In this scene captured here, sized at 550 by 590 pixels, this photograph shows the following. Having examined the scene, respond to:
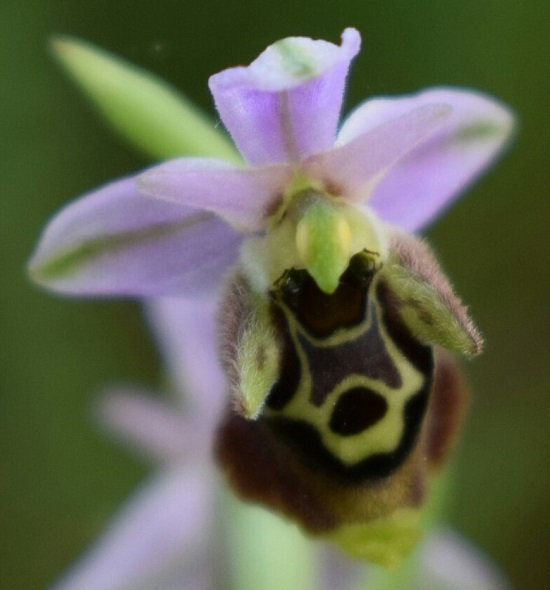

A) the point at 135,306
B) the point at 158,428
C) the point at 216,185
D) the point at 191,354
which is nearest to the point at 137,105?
the point at 216,185

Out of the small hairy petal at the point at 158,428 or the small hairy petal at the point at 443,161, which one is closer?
the small hairy petal at the point at 443,161

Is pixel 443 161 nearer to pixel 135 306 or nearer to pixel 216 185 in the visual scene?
pixel 216 185

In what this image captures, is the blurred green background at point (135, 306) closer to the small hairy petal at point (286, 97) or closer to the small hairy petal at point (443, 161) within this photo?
the small hairy petal at point (443, 161)

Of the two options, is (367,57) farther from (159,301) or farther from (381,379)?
(381,379)

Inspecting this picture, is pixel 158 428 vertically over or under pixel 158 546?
over

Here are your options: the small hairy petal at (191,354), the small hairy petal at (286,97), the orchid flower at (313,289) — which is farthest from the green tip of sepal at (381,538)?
the small hairy petal at (191,354)

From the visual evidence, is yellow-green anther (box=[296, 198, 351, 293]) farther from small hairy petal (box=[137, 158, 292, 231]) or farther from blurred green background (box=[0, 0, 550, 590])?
blurred green background (box=[0, 0, 550, 590])
